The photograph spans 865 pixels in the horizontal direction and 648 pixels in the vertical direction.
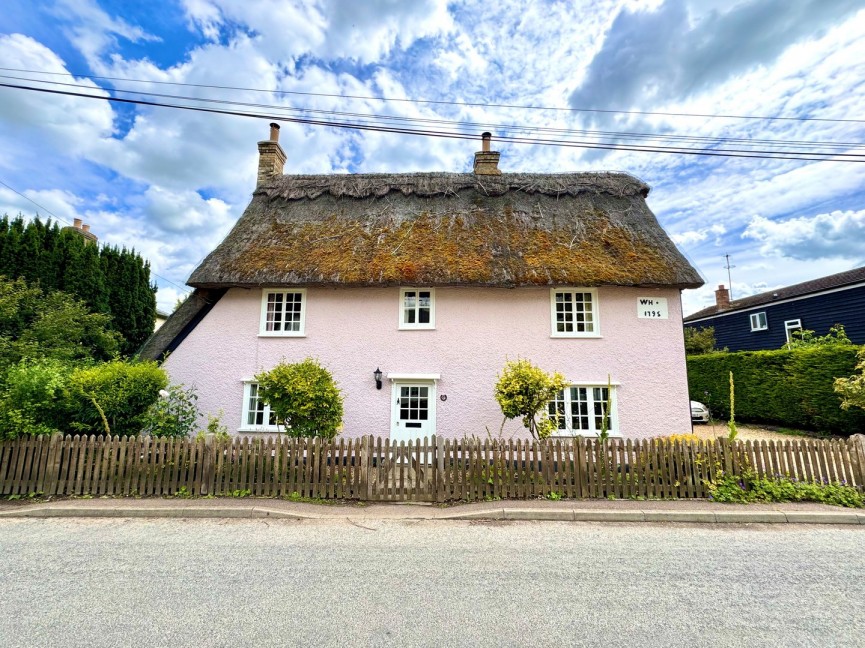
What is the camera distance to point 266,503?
22.9ft

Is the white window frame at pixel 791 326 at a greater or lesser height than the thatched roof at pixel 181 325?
greater

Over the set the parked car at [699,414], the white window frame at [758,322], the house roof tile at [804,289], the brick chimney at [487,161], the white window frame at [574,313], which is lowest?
the parked car at [699,414]

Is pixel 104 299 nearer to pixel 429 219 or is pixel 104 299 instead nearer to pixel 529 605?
pixel 429 219

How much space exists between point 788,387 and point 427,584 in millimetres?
15041

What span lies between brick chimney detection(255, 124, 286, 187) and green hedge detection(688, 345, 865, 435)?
19.5m

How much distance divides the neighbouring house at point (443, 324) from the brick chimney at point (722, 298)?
1852cm

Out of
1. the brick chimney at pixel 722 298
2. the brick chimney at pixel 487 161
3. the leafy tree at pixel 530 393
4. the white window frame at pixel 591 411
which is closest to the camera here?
the leafy tree at pixel 530 393

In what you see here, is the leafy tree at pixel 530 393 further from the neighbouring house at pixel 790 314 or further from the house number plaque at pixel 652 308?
the neighbouring house at pixel 790 314

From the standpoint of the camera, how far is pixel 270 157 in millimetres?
14727

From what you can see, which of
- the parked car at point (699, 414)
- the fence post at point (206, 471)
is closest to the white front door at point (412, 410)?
the fence post at point (206, 471)

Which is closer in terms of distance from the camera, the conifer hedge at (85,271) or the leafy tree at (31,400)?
the leafy tree at (31,400)

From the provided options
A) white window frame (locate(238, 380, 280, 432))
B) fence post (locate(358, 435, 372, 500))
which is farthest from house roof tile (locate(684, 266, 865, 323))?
white window frame (locate(238, 380, 280, 432))

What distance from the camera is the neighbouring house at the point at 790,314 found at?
53.7 feet

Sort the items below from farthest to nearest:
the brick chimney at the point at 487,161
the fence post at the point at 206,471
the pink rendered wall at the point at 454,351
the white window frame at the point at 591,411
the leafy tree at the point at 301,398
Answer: the brick chimney at the point at 487,161 < the pink rendered wall at the point at 454,351 < the white window frame at the point at 591,411 < the leafy tree at the point at 301,398 < the fence post at the point at 206,471
